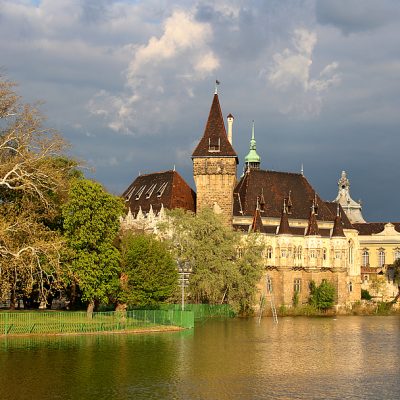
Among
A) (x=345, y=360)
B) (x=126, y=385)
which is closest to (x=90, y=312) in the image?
(x=345, y=360)

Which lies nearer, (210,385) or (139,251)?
(210,385)

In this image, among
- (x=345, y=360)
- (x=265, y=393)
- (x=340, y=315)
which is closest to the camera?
(x=265, y=393)

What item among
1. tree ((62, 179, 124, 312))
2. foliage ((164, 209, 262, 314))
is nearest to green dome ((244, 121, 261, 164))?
foliage ((164, 209, 262, 314))

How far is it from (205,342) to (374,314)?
5691 cm

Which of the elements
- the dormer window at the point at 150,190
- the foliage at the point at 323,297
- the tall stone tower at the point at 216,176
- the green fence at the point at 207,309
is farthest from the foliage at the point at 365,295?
the green fence at the point at 207,309

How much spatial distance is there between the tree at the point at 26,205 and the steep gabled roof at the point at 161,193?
45.0m

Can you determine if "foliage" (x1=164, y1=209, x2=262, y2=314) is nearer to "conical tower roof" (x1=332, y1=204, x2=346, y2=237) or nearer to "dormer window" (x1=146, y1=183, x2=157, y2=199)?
"conical tower roof" (x1=332, y1=204, x2=346, y2=237)

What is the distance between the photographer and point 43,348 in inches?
1999

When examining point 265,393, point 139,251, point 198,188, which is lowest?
point 265,393

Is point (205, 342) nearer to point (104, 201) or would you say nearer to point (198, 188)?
point (104, 201)

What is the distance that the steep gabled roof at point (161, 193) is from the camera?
376 ft

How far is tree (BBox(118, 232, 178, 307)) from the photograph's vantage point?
243 feet

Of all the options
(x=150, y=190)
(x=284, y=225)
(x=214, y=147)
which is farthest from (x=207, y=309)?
(x=150, y=190)

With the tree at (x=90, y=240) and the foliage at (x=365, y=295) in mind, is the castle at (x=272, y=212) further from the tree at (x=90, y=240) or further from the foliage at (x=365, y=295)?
the tree at (x=90, y=240)
